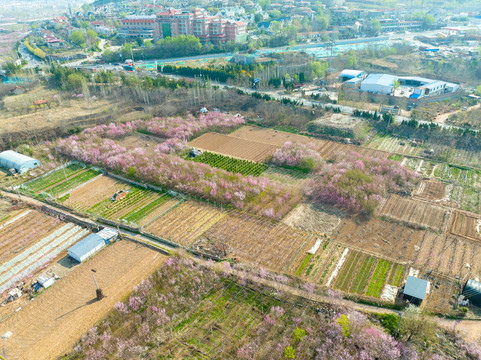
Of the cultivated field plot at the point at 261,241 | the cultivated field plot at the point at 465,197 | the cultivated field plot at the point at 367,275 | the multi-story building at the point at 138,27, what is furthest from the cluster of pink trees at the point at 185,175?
the multi-story building at the point at 138,27

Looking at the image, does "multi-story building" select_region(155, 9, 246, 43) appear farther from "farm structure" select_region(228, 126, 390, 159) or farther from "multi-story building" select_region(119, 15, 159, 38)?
"farm structure" select_region(228, 126, 390, 159)

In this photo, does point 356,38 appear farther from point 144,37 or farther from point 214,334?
point 214,334

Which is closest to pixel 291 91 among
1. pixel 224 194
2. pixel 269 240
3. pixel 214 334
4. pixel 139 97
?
pixel 139 97

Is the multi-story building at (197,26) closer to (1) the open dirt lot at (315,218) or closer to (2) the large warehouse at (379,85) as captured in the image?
(2) the large warehouse at (379,85)

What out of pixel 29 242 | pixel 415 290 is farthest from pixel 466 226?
pixel 29 242

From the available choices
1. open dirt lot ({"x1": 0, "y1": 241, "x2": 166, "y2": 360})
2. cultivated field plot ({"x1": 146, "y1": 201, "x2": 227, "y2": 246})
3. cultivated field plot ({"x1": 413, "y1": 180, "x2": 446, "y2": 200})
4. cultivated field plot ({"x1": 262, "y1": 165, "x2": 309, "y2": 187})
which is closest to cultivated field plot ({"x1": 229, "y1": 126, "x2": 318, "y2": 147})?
cultivated field plot ({"x1": 262, "y1": 165, "x2": 309, "y2": 187})

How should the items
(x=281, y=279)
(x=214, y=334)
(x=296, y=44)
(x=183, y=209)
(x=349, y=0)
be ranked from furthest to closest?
(x=349, y=0) < (x=296, y=44) < (x=183, y=209) < (x=281, y=279) < (x=214, y=334)

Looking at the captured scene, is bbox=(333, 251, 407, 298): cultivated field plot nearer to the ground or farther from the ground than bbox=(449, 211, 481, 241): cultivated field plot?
nearer to the ground
